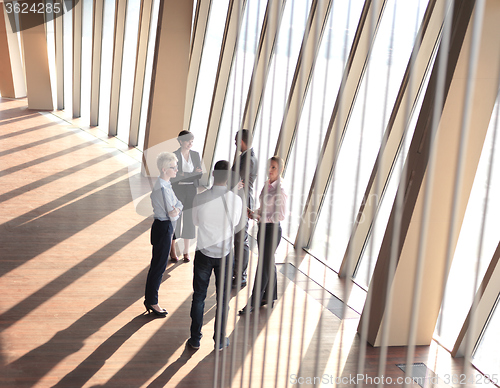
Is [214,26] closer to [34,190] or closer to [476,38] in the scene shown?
[34,190]

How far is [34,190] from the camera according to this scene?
8.31 metres

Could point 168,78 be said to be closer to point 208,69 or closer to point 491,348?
point 208,69

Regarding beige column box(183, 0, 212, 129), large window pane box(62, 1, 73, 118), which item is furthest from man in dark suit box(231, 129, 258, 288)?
large window pane box(62, 1, 73, 118)

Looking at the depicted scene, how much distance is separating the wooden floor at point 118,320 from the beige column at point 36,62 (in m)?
8.10

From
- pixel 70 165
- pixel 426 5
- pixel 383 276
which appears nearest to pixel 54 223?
pixel 70 165

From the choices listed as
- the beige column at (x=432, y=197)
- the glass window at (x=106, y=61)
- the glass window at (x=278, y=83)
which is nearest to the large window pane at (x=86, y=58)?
the glass window at (x=106, y=61)

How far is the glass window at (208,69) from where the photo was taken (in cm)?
906

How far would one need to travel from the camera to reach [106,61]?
13.5 m

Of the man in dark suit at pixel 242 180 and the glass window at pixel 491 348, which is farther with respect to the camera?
the glass window at pixel 491 348

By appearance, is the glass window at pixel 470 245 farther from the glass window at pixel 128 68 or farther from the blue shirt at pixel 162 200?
the glass window at pixel 128 68

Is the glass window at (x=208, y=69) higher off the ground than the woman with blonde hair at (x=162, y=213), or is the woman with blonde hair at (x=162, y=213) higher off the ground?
the glass window at (x=208, y=69)

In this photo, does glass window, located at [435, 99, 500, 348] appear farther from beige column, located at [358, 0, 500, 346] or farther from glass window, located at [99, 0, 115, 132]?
glass window, located at [99, 0, 115, 132]

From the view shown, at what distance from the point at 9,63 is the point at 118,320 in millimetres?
15740

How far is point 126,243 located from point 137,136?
6.02 m
